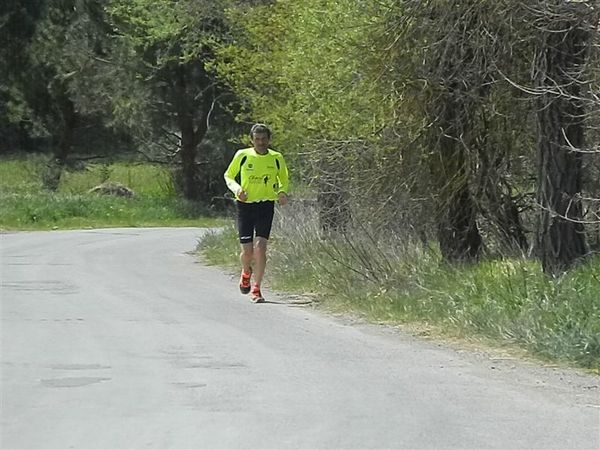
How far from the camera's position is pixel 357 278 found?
13.4 m

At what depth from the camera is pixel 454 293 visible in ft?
37.6

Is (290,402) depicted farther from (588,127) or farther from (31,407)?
(588,127)

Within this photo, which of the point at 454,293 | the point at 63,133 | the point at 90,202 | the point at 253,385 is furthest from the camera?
the point at 63,133

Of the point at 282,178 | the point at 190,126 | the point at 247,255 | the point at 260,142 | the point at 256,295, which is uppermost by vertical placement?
the point at 260,142

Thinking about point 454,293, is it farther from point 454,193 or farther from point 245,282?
point 245,282

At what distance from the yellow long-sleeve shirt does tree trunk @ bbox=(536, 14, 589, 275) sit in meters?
2.97

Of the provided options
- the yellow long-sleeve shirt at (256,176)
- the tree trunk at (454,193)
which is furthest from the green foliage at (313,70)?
the yellow long-sleeve shirt at (256,176)

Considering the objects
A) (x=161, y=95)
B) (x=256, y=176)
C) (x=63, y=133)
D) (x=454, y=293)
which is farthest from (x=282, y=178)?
(x=63, y=133)

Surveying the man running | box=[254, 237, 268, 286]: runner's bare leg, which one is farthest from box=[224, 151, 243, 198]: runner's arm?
box=[254, 237, 268, 286]: runner's bare leg

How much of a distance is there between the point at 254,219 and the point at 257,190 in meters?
0.35

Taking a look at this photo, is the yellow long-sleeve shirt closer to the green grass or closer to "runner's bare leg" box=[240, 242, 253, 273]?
"runner's bare leg" box=[240, 242, 253, 273]

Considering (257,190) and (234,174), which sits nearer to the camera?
(257,190)

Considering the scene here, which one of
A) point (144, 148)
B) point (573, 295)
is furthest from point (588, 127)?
point (144, 148)

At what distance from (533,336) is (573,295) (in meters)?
0.82
